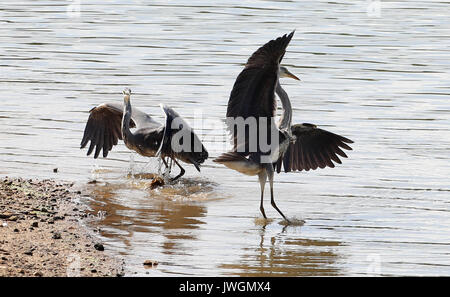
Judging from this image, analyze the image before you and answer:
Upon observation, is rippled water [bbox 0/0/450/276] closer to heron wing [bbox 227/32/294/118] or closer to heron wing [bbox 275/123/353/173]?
heron wing [bbox 275/123/353/173]

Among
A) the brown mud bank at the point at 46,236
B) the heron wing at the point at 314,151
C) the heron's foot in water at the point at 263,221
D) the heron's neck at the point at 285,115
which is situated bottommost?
the heron's foot in water at the point at 263,221

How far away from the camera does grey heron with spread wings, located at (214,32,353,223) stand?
8.45m

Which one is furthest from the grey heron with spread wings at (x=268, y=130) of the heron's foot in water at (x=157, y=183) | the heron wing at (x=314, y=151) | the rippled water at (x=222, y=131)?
the heron's foot in water at (x=157, y=183)

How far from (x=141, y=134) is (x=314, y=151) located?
2.04 meters

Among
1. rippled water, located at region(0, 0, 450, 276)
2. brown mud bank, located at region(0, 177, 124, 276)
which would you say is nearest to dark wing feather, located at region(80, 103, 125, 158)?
rippled water, located at region(0, 0, 450, 276)

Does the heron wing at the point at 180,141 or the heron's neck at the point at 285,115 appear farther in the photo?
the heron wing at the point at 180,141

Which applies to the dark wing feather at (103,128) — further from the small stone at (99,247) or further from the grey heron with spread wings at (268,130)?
the small stone at (99,247)

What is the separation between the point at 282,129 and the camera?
9.34m

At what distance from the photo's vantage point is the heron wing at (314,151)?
10.2m

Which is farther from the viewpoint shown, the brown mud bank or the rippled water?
the rippled water

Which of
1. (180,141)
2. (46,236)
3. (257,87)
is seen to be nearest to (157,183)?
(180,141)

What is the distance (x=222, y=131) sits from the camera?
1328 cm

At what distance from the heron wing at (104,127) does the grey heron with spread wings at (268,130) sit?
235 cm

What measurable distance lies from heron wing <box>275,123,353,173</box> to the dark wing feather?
2340mm
